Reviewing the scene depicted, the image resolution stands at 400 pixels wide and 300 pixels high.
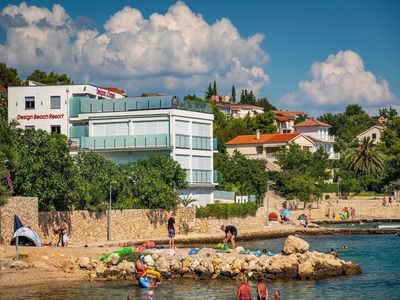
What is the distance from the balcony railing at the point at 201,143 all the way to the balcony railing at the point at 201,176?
6.63 feet

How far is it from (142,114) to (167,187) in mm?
8248

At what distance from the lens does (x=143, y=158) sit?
221 ft

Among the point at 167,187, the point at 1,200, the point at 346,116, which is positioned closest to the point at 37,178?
the point at 1,200

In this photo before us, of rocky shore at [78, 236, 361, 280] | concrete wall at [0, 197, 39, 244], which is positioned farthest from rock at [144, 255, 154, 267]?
concrete wall at [0, 197, 39, 244]

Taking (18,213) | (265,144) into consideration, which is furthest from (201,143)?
(265,144)

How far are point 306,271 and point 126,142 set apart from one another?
1160 inches

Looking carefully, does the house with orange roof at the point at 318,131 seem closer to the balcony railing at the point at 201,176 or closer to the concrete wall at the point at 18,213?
the balcony railing at the point at 201,176

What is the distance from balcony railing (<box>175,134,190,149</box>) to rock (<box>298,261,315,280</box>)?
27.2 meters

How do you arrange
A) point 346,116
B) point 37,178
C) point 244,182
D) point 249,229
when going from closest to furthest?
point 37,178, point 249,229, point 244,182, point 346,116

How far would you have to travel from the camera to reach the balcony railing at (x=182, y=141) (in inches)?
2635

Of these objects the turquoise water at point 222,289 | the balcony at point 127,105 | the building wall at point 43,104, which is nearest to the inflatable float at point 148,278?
the turquoise water at point 222,289

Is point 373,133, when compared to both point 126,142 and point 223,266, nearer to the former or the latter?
point 126,142

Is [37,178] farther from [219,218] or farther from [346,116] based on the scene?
[346,116]

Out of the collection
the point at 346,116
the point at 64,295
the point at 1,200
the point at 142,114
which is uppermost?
the point at 346,116
